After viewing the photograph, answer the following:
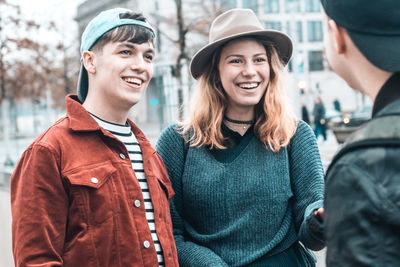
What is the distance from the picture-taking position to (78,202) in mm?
1781

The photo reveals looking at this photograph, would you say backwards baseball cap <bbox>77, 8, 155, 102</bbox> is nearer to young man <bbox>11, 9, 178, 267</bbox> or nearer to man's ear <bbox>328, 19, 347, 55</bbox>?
young man <bbox>11, 9, 178, 267</bbox>

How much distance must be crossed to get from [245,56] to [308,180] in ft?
2.50

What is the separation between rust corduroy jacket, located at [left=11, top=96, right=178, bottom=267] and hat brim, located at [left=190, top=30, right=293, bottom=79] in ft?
2.88

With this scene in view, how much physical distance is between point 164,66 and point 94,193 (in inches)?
558

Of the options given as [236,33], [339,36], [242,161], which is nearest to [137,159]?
[242,161]

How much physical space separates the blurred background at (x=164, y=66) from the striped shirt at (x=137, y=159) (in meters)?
1.17

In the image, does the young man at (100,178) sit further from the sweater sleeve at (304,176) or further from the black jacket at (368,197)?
the black jacket at (368,197)

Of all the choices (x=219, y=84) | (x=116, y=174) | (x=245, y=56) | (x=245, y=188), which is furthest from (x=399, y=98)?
(x=219, y=84)

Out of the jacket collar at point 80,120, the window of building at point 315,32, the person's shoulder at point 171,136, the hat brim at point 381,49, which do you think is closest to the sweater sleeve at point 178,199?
the person's shoulder at point 171,136

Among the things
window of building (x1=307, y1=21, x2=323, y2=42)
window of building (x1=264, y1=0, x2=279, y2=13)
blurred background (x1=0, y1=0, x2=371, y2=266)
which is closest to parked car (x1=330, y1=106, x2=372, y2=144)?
blurred background (x1=0, y1=0, x2=371, y2=266)

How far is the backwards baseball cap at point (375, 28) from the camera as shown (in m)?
1.00

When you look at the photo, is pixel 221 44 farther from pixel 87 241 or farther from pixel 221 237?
pixel 87 241

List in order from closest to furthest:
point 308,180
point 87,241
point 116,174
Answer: point 87,241
point 116,174
point 308,180

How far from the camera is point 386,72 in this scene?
3.45 ft
